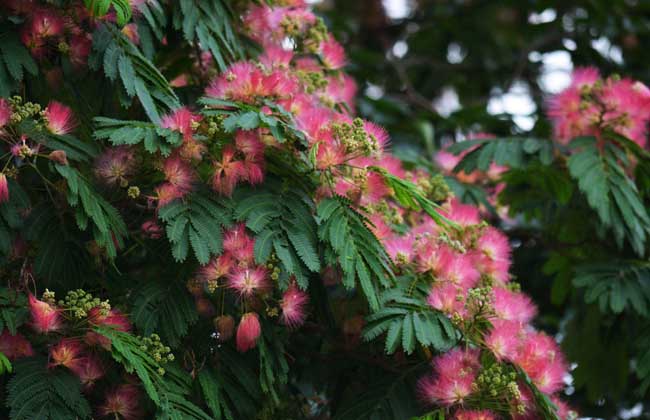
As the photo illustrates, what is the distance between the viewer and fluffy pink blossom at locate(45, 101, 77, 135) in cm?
329

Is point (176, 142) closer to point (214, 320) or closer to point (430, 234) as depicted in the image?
point (214, 320)

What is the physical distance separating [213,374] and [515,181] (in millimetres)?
2224

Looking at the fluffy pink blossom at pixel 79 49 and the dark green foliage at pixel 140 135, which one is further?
the fluffy pink blossom at pixel 79 49

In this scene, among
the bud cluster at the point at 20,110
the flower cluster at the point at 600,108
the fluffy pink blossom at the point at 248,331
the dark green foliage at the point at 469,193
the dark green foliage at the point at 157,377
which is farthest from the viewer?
the dark green foliage at the point at 469,193

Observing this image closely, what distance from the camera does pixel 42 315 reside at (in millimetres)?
3037

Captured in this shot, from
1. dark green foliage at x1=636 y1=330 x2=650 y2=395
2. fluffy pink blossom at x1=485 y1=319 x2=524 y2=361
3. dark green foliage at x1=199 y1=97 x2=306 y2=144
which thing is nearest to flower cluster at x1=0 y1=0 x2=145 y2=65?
dark green foliage at x1=199 y1=97 x2=306 y2=144

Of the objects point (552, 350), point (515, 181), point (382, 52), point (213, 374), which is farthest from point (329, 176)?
point (382, 52)

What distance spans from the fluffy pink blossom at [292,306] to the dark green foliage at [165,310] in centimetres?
30

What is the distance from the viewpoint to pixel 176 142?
10.6 feet

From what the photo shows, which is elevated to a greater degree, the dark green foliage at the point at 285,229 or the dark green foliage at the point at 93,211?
the dark green foliage at the point at 93,211

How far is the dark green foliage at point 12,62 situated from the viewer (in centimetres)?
333

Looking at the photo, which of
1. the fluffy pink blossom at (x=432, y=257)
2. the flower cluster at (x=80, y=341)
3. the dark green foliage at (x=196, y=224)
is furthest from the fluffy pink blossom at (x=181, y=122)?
the fluffy pink blossom at (x=432, y=257)

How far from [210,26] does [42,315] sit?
4.57 feet

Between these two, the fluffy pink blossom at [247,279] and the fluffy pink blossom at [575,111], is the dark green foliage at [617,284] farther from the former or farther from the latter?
the fluffy pink blossom at [247,279]
